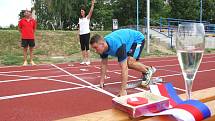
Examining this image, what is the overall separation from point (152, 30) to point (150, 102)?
23.3 metres

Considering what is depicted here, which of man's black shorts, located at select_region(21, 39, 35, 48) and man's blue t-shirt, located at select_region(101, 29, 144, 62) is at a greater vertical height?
man's blue t-shirt, located at select_region(101, 29, 144, 62)

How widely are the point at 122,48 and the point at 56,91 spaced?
168 centimetres

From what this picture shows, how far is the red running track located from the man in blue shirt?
48cm

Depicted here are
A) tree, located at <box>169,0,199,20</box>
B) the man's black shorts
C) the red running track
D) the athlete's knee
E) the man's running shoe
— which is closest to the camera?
the red running track

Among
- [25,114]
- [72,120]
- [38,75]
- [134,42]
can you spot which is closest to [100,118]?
[72,120]

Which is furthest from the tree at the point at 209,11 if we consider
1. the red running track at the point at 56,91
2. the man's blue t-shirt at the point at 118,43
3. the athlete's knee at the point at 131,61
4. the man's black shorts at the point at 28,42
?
the man's blue t-shirt at the point at 118,43

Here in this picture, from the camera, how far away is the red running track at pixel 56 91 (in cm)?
453

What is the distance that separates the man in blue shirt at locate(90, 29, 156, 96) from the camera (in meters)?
4.35

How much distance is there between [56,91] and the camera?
6.02m

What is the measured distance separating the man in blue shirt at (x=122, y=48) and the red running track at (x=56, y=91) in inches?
19.0

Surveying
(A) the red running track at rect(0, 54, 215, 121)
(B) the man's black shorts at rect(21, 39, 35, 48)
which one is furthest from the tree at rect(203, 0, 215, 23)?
(A) the red running track at rect(0, 54, 215, 121)

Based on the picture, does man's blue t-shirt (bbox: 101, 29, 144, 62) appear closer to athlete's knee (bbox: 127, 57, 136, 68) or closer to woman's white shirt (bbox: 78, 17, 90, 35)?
athlete's knee (bbox: 127, 57, 136, 68)

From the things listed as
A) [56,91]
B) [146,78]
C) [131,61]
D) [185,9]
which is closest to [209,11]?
[185,9]

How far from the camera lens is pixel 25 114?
14.4 feet
